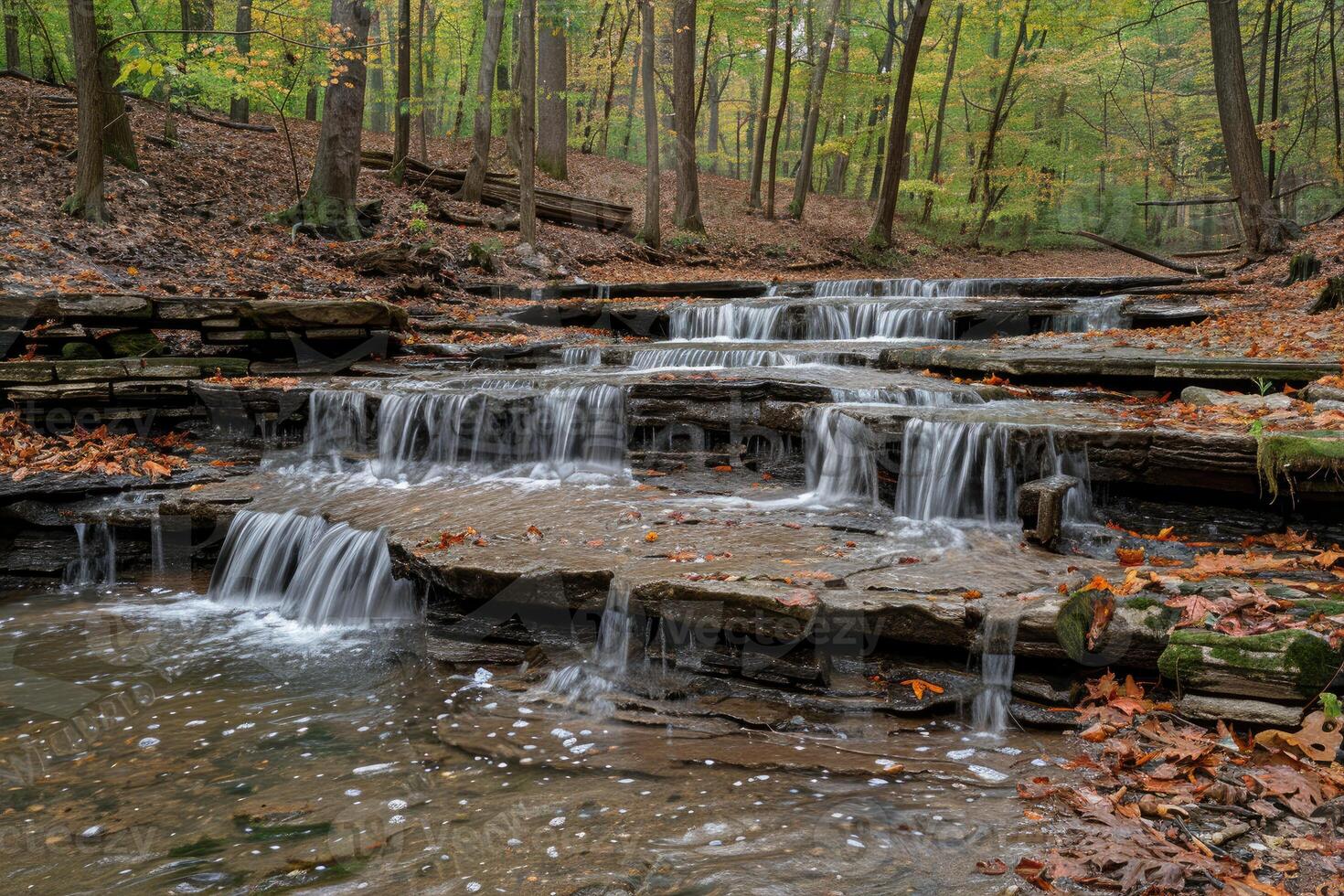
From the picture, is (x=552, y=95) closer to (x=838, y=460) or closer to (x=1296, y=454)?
(x=838, y=460)

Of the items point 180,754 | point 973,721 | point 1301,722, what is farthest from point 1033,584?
point 180,754

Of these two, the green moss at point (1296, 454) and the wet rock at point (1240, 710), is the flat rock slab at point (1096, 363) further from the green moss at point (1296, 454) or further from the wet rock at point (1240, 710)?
the wet rock at point (1240, 710)

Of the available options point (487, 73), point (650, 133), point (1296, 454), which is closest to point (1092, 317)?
point (1296, 454)

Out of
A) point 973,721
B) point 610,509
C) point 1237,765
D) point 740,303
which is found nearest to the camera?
point 1237,765

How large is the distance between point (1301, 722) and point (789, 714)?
2.20 m

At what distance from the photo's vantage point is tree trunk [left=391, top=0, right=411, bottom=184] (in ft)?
55.4

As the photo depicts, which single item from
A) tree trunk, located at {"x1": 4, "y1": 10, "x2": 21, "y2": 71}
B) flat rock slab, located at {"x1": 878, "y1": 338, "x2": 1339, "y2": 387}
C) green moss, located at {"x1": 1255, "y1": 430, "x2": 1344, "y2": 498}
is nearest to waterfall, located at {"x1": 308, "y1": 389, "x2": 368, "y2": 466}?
flat rock slab, located at {"x1": 878, "y1": 338, "x2": 1339, "y2": 387}

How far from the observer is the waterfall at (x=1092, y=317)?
11398mm

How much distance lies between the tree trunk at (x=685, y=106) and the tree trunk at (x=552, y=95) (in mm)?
4025

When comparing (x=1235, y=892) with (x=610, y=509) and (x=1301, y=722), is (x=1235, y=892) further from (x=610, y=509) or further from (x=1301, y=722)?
(x=610, y=509)

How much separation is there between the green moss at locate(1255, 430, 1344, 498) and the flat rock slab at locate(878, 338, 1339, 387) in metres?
2.09

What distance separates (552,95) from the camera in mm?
21094

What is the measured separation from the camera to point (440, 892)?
9.98 ft

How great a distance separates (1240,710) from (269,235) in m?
14.5
